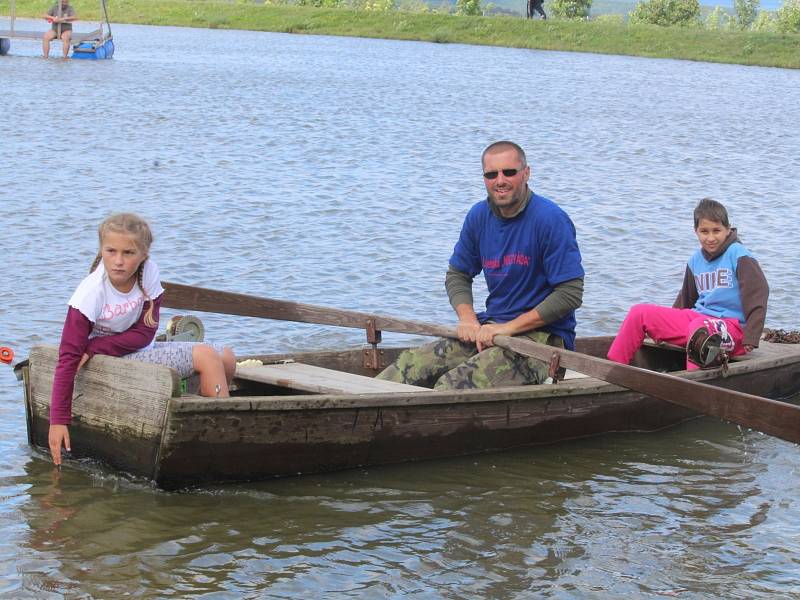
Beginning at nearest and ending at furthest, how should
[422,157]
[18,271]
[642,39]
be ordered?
[18,271] < [422,157] < [642,39]

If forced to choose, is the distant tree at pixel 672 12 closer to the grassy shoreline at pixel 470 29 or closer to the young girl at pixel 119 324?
the grassy shoreline at pixel 470 29

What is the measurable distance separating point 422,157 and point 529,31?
38.2m

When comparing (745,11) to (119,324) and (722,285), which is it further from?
(119,324)

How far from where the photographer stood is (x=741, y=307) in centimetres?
803

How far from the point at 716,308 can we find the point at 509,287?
1.77m

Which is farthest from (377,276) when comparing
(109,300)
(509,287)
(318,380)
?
(109,300)

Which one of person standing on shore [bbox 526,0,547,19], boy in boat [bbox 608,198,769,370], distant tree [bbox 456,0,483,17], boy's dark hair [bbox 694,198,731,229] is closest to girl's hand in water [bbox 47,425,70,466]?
boy in boat [bbox 608,198,769,370]

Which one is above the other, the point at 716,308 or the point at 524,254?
the point at 524,254

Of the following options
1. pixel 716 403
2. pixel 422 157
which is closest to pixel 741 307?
pixel 716 403

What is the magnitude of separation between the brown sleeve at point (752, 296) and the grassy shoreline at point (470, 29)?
147 feet

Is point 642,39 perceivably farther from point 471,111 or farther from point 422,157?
point 422,157

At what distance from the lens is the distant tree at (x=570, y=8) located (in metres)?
73.3

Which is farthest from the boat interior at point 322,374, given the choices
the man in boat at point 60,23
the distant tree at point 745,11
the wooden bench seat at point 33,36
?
the distant tree at point 745,11

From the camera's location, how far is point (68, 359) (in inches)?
234
